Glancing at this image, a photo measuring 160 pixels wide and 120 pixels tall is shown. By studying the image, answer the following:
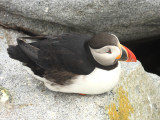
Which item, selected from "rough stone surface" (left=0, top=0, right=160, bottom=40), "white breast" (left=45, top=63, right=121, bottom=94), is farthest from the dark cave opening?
"white breast" (left=45, top=63, right=121, bottom=94)

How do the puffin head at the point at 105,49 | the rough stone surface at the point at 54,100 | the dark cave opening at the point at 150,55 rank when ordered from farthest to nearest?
the dark cave opening at the point at 150,55 < the rough stone surface at the point at 54,100 < the puffin head at the point at 105,49

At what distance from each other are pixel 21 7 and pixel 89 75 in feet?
4.77

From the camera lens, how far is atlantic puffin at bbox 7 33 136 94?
8.11 feet

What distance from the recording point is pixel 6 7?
341 centimetres

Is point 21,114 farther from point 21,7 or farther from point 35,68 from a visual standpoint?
point 21,7

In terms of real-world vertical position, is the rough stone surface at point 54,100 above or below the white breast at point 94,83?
below

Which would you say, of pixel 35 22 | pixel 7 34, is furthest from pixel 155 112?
pixel 7 34

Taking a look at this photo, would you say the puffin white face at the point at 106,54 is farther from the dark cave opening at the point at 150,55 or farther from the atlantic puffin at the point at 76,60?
the dark cave opening at the point at 150,55

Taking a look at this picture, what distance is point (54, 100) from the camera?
2.73 metres

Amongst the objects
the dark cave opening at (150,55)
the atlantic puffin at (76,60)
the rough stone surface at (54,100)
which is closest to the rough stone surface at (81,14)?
the rough stone surface at (54,100)

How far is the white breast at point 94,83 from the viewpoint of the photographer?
8.25 ft

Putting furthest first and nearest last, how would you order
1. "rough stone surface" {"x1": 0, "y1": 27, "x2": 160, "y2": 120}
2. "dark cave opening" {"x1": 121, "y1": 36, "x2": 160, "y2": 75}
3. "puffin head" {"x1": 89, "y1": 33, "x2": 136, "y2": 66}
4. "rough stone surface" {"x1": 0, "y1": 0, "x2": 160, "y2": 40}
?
"dark cave opening" {"x1": 121, "y1": 36, "x2": 160, "y2": 75}, "rough stone surface" {"x1": 0, "y1": 0, "x2": 160, "y2": 40}, "rough stone surface" {"x1": 0, "y1": 27, "x2": 160, "y2": 120}, "puffin head" {"x1": 89, "y1": 33, "x2": 136, "y2": 66}

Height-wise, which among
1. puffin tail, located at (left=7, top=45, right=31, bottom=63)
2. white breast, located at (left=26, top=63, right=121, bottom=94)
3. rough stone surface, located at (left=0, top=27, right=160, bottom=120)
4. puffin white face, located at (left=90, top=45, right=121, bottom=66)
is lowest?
rough stone surface, located at (left=0, top=27, right=160, bottom=120)

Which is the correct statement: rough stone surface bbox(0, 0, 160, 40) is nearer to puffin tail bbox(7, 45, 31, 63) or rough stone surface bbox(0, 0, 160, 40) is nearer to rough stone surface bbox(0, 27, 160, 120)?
rough stone surface bbox(0, 27, 160, 120)
